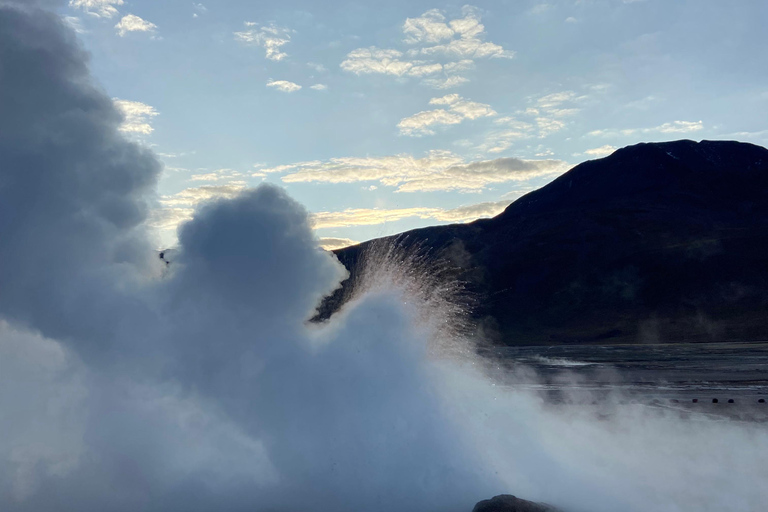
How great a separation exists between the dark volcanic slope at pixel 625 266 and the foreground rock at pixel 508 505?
106319 millimetres

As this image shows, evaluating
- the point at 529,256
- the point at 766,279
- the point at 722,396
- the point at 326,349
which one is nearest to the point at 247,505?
the point at 326,349

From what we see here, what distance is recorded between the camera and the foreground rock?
1753 cm

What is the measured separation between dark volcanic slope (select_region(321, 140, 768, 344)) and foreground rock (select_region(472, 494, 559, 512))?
10632cm

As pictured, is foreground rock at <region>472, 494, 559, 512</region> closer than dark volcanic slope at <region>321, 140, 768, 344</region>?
Yes

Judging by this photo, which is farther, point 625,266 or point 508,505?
point 625,266

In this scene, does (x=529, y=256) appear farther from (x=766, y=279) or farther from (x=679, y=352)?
(x=679, y=352)

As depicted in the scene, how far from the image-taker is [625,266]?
151 meters

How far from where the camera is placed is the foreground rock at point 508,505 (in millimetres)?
17531

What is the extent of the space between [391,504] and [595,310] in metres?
127

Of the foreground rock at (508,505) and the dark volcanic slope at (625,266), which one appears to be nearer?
the foreground rock at (508,505)

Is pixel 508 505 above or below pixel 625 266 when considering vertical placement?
below

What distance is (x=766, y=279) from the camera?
13138 cm

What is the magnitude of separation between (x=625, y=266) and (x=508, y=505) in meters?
145

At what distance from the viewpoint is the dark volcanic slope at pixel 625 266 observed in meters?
126
